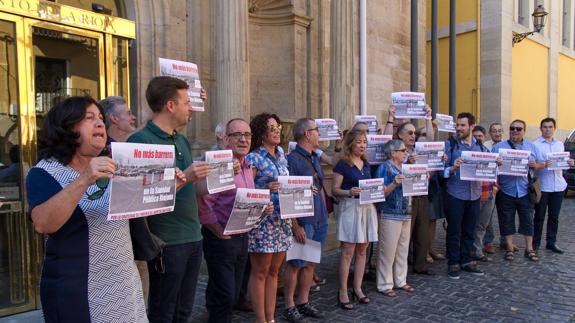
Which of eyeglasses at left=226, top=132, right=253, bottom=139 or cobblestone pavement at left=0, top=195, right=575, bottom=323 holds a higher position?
eyeglasses at left=226, top=132, right=253, bottom=139

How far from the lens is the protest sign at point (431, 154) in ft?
20.4

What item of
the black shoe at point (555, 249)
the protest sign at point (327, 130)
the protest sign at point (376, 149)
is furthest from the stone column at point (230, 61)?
the black shoe at point (555, 249)

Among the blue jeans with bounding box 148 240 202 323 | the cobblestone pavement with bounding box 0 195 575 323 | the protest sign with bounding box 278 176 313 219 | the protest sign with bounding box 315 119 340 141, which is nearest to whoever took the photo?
the blue jeans with bounding box 148 240 202 323

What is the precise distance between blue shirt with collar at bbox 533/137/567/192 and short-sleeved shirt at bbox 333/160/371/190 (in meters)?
3.95

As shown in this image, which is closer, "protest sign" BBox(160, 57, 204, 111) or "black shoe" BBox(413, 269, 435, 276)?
"protest sign" BBox(160, 57, 204, 111)

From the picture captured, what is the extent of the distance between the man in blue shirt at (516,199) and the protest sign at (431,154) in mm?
1758

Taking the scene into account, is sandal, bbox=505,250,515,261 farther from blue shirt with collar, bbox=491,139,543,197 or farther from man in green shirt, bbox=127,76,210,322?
man in green shirt, bbox=127,76,210,322

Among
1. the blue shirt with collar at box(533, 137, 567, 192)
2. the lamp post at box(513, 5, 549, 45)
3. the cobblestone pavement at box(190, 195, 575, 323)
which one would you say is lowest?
the cobblestone pavement at box(190, 195, 575, 323)

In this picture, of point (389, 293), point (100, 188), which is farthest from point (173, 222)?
point (389, 293)

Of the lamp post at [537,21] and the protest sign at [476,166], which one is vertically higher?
the lamp post at [537,21]

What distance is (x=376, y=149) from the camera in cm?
613

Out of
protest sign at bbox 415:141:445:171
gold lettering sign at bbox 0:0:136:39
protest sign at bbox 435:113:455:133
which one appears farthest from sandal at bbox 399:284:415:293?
gold lettering sign at bbox 0:0:136:39

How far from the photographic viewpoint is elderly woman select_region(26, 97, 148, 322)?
87.4 inches

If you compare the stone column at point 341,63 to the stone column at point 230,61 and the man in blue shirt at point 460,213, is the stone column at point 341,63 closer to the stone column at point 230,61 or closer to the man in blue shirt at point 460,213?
the stone column at point 230,61
